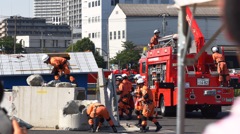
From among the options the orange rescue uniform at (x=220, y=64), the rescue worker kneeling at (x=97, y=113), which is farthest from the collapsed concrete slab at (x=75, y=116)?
the orange rescue uniform at (x=220, y=64)

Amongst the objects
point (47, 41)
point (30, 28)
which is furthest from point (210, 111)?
point (30, 28)

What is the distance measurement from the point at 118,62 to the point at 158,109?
72.6 meters

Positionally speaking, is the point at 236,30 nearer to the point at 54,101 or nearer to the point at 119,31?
the point at 54,101

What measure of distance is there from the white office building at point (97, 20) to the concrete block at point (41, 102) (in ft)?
374

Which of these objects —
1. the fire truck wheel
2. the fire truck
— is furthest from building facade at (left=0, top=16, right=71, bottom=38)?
the fire truck

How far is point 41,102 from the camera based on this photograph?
2088 centimetres

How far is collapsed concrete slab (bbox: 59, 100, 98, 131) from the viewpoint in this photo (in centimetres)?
1988

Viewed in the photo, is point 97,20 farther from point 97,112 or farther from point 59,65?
point 97,112

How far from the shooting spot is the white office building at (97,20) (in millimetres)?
137250

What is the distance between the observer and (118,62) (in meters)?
99.8

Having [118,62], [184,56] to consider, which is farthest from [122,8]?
[184,56]

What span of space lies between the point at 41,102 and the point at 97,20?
399 feet

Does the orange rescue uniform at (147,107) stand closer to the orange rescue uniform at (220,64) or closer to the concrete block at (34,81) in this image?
the concrete block at (34,81)

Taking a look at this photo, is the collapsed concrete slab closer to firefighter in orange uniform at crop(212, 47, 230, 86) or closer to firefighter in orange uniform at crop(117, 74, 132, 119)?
firefighter in orange uniform at crop(117, 74, 132, 119)
